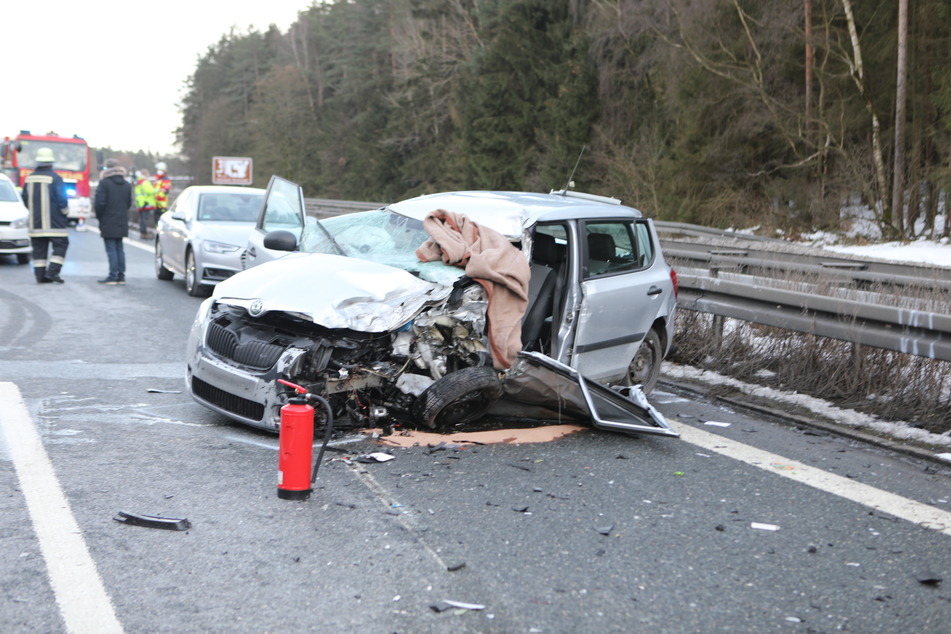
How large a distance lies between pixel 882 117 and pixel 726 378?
73.3ft

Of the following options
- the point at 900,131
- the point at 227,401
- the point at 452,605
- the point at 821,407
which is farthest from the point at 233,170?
the point at 452,605

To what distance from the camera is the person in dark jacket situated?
1458cm

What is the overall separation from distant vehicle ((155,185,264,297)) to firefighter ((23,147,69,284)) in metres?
1.53

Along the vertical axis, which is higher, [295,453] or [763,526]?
[295,453]

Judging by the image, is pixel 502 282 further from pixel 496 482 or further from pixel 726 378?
pixel 726 378

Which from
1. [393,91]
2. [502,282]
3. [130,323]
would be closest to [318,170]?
[393,91]

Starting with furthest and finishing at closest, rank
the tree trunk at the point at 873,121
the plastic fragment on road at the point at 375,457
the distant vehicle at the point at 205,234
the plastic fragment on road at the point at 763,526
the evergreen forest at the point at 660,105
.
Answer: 1. the evergreen forest at the point at 660,105
2. the tree trunk at the point at 873,121
3. the distant vehicle at the point at 205,234
4. the plastic fragment on road at the point at 375,457
5. the plastic fragment on road at the point at 763,526

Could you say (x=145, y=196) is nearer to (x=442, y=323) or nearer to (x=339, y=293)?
(x=339, y=293)

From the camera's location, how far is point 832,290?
26.7 feet

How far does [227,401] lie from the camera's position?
5992 mm

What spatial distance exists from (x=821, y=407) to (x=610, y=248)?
1.97m

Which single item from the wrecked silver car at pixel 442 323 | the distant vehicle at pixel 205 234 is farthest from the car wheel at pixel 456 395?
the distant vehicle at pixel 205 234

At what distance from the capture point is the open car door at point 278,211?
10625 millimetres

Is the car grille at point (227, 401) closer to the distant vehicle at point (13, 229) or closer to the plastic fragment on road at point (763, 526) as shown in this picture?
the plastic fragment on road at point (763, 526)
